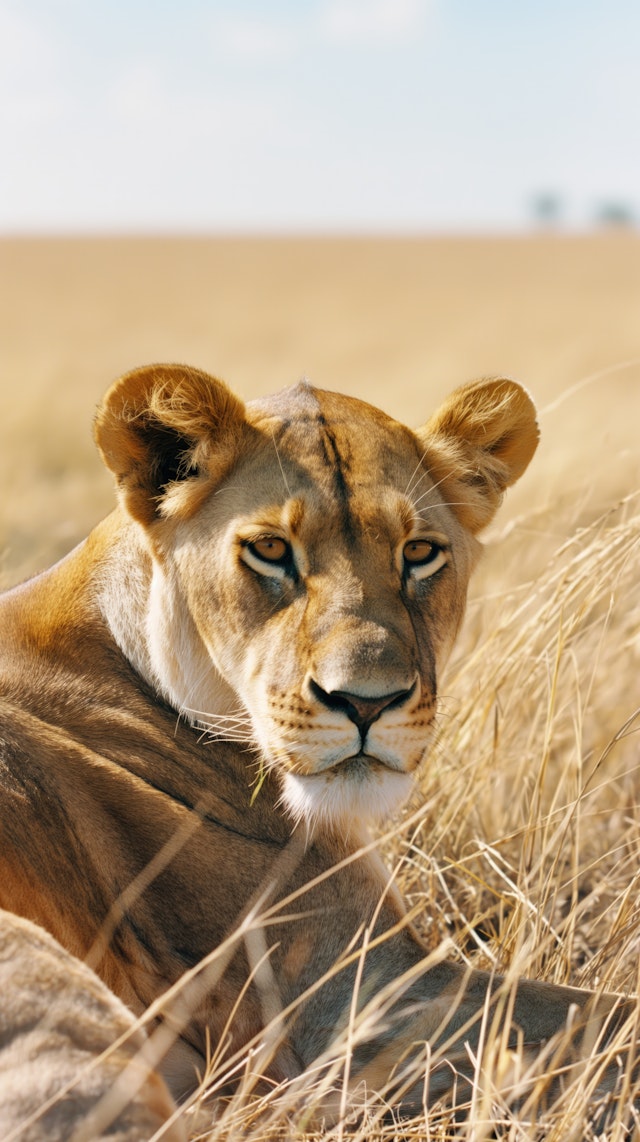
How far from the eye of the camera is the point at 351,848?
354cm

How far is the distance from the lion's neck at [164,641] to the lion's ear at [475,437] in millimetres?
828

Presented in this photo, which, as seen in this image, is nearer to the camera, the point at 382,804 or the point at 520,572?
the point at 382,804

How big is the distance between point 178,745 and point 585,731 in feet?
9.06

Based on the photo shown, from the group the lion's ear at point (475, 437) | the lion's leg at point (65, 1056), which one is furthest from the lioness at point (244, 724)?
the lion's leg at point (65, 1056)

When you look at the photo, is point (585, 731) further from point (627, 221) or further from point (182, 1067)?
point (627, 221)

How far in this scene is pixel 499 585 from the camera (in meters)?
6.00

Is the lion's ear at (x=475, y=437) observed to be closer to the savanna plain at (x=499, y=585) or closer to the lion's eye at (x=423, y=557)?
the lion's eye at (x=423, y=557)

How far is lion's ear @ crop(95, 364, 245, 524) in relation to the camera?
3482 mm

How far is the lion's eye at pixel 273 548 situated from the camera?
339 centimetres

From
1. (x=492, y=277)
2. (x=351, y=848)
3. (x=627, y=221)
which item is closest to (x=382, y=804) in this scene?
(x=351, y=848)

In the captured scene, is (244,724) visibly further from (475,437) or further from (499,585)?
(499,585)

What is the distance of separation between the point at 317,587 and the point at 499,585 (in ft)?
9.25

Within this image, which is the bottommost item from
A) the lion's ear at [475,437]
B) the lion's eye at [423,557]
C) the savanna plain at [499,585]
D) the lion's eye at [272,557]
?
the savanna plain at [499,585]

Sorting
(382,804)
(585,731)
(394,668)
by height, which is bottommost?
(585,731)
